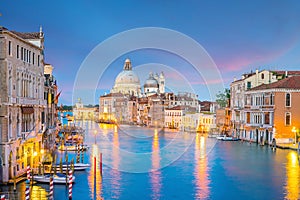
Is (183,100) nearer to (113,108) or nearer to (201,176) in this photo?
(113,108)

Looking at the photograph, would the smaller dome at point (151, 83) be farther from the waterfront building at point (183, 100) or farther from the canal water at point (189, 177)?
the canal water at point (189, 177)

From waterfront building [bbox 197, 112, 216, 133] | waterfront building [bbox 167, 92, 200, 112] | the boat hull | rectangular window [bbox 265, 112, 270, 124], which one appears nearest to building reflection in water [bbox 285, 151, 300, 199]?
rectangular window [bbox 265, 112, 270, 124]

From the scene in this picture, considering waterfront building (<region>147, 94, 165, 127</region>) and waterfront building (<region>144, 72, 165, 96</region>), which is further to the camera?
waterfront building (<region>144, 72, 165, 96</region>)

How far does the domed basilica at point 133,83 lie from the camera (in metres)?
72.1

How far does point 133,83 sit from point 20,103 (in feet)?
219

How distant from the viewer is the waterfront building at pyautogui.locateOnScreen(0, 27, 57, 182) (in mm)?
10414

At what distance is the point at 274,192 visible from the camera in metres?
11.3

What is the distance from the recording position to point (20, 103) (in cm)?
1145

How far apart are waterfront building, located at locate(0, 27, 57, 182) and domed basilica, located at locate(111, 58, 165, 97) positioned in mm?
57324

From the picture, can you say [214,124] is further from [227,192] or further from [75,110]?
[75,110]

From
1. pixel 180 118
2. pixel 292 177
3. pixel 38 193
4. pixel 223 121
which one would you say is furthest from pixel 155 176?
pixel 180 118

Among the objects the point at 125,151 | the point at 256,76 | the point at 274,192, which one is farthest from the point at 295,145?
the point at 274,192

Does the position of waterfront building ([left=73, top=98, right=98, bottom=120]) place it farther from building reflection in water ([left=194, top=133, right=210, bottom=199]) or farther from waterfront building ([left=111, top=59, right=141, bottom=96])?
building reflection in water ([left=194, top=133, right=210, bottom=199])

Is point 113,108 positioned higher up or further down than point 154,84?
further down
